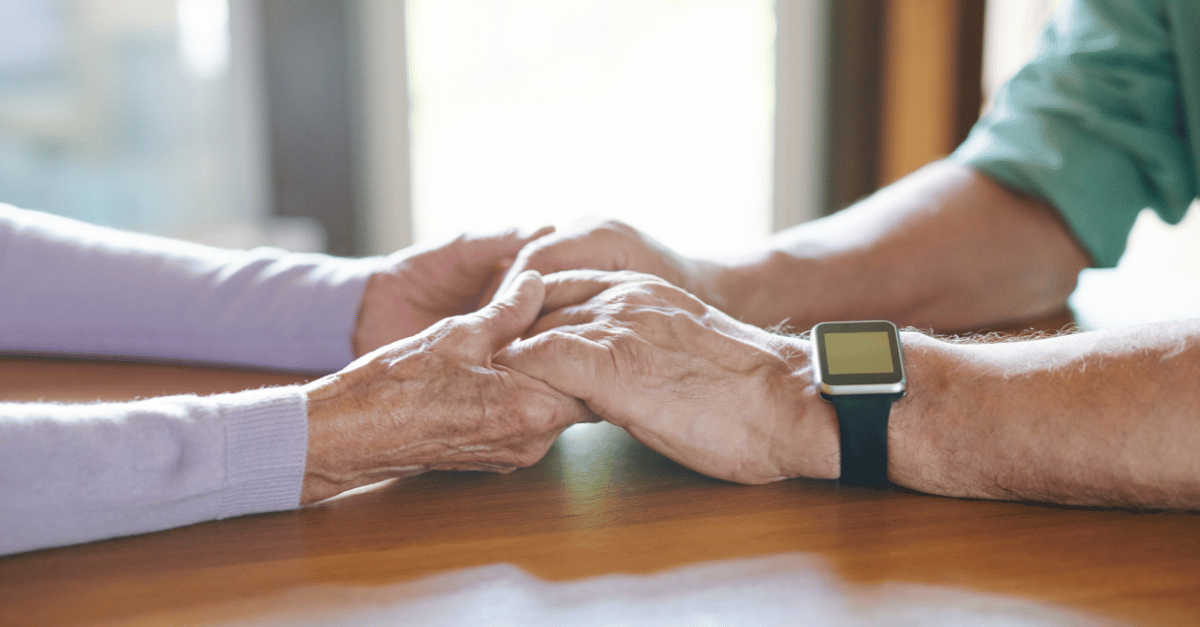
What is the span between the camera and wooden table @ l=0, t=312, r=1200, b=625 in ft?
1.39

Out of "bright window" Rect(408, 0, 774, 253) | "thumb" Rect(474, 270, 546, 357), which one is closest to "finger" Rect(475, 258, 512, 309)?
"thumb" Rect(474, 270, 546, 357)

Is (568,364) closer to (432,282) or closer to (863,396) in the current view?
(863,396)

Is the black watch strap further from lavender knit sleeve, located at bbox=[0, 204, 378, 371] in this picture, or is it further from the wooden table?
lavender knit sleeve, located at bbox=[0, 204, 378, 371]

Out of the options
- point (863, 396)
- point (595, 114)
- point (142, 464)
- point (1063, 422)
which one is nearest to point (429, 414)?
point (142, 464)

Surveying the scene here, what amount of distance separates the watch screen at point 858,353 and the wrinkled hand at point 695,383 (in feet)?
0.09

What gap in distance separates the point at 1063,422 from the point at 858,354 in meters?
0.13

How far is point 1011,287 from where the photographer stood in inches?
39.4

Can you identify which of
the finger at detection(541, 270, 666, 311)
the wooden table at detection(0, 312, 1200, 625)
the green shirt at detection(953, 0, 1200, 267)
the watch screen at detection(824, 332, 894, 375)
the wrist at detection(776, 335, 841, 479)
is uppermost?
the green shirt at detection(953, 0, 1200, 267)

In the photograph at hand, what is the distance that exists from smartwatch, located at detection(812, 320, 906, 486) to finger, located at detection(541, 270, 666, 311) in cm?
19

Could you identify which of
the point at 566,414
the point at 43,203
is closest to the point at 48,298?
the point at 566,414

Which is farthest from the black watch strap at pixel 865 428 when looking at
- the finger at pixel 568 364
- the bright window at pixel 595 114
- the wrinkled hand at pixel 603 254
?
the bright window at pixel 595 114

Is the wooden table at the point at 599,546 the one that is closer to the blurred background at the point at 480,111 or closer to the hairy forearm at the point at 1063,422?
the hairy forearm at the point at 1063,422

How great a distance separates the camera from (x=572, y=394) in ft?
1.99

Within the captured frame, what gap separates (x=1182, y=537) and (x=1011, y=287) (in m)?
0.56
